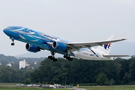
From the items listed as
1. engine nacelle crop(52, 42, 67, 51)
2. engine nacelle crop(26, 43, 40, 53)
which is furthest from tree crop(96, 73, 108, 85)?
engine nacelle crop(52, 42, 67, 51)

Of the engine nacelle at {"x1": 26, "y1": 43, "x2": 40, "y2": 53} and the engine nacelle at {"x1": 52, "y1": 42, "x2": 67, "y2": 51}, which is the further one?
the engine nacelle at {"x1": 26, "y1": 43, "x2": 40, "y2": 53}

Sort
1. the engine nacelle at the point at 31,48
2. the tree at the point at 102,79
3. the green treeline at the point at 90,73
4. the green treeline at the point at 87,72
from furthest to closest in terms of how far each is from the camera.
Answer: the green treeline at the point at 87,72, the green treeline at the point at 90,73, the tree at the point at 102,79, the engine nacelle at the point at 31,48

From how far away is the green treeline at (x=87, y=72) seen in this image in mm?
84312

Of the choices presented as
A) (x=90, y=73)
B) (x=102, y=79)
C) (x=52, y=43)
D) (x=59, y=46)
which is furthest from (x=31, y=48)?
(x=90, y=73)

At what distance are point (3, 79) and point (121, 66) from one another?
38980mm

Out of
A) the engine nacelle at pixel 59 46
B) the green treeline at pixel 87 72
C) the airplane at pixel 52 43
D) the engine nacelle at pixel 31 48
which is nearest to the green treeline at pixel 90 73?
the green treeline at pixel 87 72

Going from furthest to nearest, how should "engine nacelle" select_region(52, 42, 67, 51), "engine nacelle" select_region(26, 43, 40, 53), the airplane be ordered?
"engine nacelle" select_region(26, 43, 40, 53)
"engine nacelle" select_region(52, 42, 67, 51)
the airplane

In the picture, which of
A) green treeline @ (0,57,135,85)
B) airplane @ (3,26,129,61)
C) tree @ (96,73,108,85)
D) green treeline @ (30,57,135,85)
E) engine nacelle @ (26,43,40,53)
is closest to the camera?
airplane @ (3,26,129,61)

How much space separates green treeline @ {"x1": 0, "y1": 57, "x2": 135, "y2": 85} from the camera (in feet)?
277

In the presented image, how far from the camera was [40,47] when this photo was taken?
46.8 m

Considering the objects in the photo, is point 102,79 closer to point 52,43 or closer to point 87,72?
point 87,72

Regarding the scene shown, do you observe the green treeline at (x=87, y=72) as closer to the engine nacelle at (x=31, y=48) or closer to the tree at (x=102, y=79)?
the tree at (x=102, y=79)

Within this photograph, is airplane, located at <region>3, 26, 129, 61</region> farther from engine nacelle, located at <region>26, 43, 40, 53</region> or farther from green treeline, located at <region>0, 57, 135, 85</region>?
green treeline, located at <region>0, 57, 135, 85</region>

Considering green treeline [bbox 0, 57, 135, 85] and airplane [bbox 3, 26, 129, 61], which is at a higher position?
airplane [bbox 3, 26, 129, 61]
